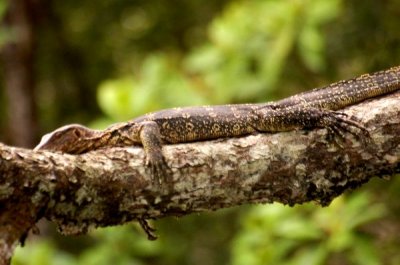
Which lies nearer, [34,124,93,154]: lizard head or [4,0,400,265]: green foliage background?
[34,124,93,154]: lizard head

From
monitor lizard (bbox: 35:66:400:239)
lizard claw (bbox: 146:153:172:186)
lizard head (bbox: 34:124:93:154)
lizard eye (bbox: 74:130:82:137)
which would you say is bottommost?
lizard claw (bbox: 146:153:172:186)

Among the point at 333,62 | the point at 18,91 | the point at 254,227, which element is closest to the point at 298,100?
the point at 254,227

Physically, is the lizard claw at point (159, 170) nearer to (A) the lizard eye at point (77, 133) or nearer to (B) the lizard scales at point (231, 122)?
(B) the lizard scales at point (231, 122)

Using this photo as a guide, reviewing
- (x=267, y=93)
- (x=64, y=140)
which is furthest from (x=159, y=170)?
(x=267, y=93)

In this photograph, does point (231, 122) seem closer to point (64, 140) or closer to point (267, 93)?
point (64, 140)

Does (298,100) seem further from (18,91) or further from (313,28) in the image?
(18,91)

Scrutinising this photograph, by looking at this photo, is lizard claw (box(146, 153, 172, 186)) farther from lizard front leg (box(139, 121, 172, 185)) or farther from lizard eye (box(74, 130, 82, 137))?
A: lizard eye (box(74, 130, 82, 137))

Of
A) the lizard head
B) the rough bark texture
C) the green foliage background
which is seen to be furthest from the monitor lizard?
the green foliage background

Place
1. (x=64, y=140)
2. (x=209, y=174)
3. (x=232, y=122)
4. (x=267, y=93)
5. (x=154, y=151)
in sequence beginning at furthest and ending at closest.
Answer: (x=267, y=93) < (x=232, y=122) < (x=64, y=140) < (x=154, y=151) < (x=209, y=174)
